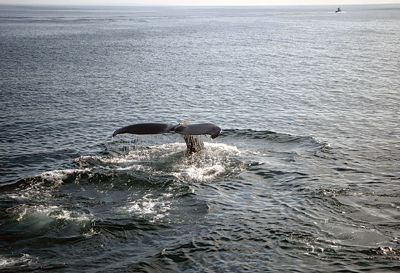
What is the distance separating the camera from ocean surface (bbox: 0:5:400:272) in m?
17.0

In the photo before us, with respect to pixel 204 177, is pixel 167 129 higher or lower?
higher

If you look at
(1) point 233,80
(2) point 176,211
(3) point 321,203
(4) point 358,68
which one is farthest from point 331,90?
(2) point 176,211

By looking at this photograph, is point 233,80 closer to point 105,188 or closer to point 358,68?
point 358,68

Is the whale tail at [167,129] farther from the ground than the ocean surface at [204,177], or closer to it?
farther from the ground

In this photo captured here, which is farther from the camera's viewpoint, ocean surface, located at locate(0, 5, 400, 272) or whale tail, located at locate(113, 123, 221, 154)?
whale tail, located at locate(113, 123, 221, 154)

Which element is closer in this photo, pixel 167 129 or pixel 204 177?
pixel 167 129

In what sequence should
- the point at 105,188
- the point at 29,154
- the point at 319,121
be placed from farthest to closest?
the point at 319,121
the point at 29,154
the point at 105,188

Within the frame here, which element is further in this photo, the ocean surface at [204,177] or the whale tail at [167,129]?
the whale tail at [167,129]

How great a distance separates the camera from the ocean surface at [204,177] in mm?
16953

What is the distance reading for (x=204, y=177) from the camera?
941 inches

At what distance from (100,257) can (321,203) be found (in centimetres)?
1030

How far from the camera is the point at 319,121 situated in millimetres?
36219

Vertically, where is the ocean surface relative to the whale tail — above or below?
below

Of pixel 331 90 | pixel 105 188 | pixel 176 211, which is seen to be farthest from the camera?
pixel 331 90
